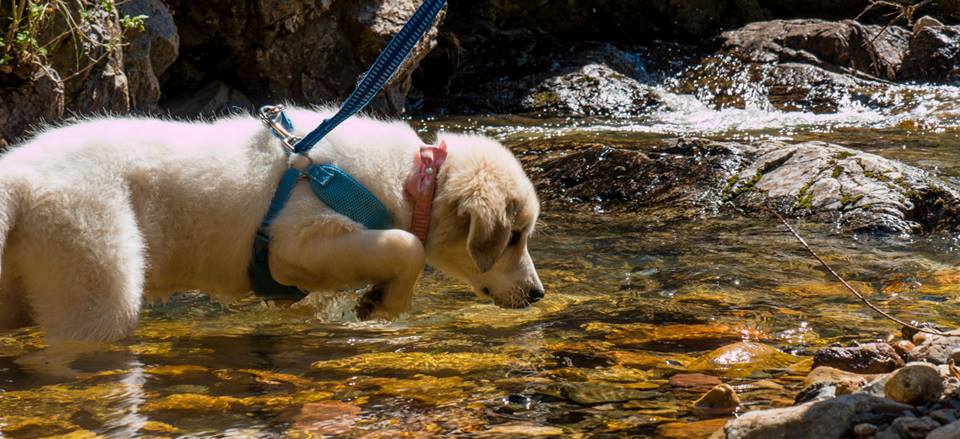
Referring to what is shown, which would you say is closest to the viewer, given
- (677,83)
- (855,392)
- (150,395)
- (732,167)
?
(855,392)

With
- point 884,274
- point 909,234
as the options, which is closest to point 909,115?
point 909,234

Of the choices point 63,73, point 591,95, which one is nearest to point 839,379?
point 63,73

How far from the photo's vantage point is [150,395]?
3.83 meters

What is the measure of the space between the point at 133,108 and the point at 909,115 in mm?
9512

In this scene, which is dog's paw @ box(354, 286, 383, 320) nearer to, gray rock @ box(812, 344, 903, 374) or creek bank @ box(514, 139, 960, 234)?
gray rock @ box(812, 344, 903, 374)

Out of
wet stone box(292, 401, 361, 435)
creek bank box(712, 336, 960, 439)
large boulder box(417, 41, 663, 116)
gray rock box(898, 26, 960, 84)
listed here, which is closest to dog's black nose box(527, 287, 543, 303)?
wet stone box(292, 401, 361, 435)

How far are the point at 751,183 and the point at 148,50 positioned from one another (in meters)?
5.89

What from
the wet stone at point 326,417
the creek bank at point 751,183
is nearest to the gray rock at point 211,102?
the creek bank at point 751,183

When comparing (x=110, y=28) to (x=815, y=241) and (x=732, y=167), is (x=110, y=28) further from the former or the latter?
(x=815, y=241)

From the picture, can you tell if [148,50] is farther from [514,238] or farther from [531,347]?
[531,347]

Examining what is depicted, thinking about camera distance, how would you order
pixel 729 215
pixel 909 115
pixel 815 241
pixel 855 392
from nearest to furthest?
pixel 855 392, pixel 815 241, pixel 729 215, pixel 909 115

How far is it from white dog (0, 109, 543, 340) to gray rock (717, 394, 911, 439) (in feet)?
6.09

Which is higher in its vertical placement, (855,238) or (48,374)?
(48,374)

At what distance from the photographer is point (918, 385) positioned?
3.20 m
